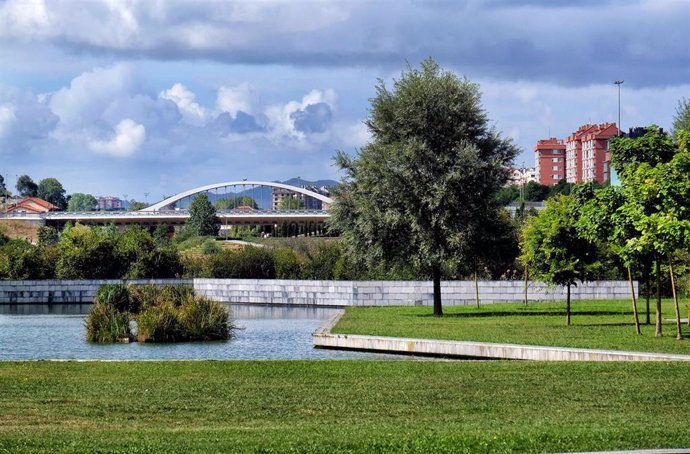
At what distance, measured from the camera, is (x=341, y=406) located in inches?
683

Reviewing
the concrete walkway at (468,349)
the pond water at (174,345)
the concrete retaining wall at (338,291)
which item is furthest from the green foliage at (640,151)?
the concrete retaining wall at (338,291)

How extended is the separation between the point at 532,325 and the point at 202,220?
11293 centimetres

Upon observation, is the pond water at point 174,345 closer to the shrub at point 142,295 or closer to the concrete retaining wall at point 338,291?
the shrub at point 142,295

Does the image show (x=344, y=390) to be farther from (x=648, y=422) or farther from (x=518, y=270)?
(x=518, y=270)

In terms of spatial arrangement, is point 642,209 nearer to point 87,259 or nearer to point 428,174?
point 428,174

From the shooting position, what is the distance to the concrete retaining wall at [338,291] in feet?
180

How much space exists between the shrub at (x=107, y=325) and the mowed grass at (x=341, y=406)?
450 inches

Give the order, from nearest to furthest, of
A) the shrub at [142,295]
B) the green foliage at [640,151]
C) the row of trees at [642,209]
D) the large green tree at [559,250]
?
the row of trees at [642,209]
the green foliage at [640,151]
the large green tree at [559,250]
the shrub at [142,295]

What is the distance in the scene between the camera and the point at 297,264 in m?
76.5

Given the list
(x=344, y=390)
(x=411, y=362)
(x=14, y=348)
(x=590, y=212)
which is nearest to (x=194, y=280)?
(x=14, y=348)

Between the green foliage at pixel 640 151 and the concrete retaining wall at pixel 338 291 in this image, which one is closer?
the green foliage at pixel 640 151

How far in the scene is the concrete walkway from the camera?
960 inches

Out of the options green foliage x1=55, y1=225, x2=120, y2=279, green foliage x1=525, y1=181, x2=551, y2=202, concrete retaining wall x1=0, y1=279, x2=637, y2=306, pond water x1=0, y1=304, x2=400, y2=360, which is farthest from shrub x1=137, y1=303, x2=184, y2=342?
green foliage x1=525, y1=181, x2=551, y2=202

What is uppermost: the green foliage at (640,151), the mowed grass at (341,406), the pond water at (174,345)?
the green foliage at (640,151)
